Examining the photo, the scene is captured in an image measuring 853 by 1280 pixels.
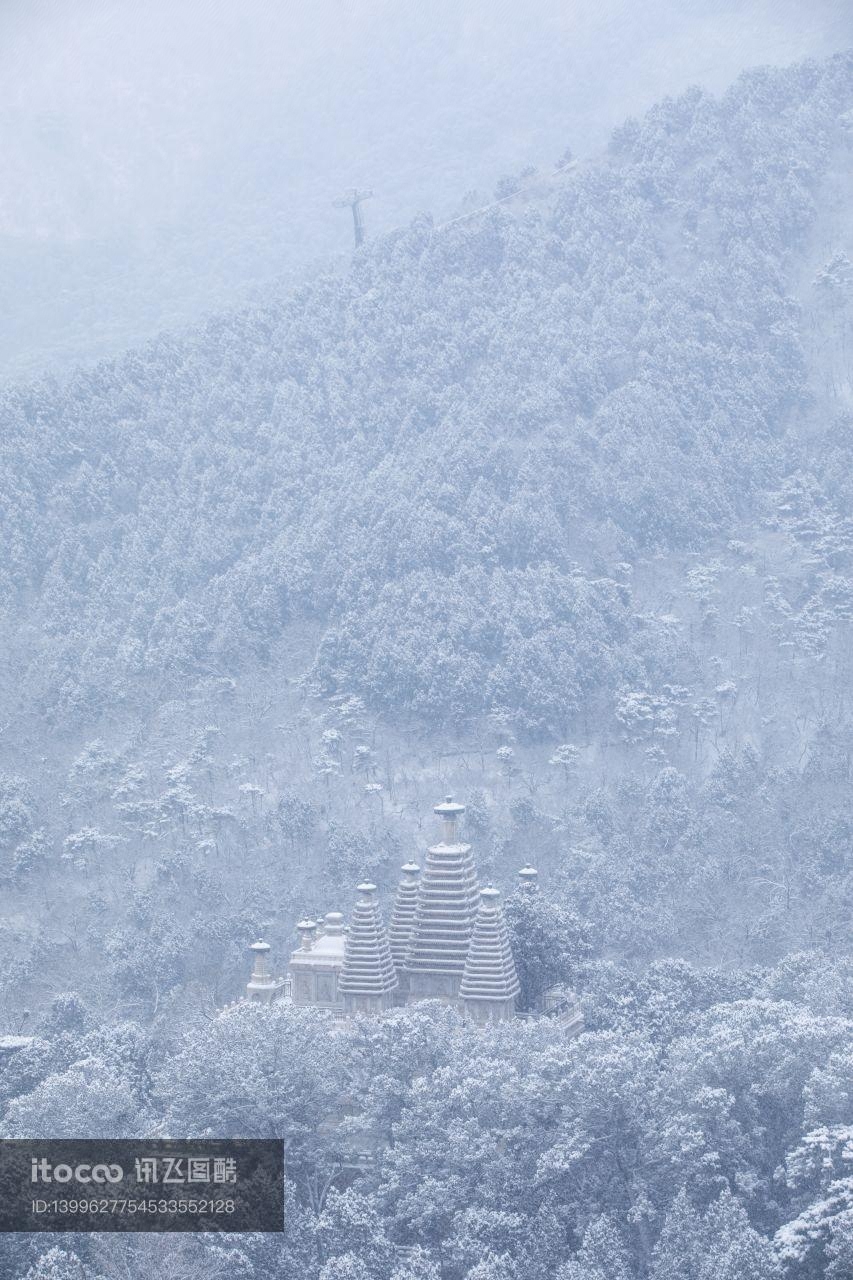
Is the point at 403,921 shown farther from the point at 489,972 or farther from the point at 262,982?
the point at 489,972

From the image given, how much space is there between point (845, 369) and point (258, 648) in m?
31.9

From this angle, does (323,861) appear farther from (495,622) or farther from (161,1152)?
(161,1152)

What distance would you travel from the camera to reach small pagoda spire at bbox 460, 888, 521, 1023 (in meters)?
51.5

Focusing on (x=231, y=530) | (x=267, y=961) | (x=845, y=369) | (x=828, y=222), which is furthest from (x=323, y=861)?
(x=828, y=222)

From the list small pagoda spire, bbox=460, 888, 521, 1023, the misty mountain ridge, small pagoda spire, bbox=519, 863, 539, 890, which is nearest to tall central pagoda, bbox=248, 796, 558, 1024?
small pagoda spire, bbox=460, 888, 521, 1023

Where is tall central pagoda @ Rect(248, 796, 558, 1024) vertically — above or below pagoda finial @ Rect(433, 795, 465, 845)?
below

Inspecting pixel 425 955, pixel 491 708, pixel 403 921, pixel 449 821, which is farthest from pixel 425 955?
pixel 491 708

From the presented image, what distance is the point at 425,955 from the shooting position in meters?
53.8

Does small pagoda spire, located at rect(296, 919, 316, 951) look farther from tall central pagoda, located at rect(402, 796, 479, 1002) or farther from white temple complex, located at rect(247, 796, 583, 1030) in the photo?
tall central pagoda, located at rect(402, 796, 479, 1002)

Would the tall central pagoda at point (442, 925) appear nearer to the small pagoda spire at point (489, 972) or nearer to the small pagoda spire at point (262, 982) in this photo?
the small pagoda spire at point (489, 972)

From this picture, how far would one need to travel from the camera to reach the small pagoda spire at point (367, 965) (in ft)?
173

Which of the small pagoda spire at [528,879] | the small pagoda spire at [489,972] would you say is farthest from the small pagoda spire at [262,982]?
the small pagoda spire at [528,879]

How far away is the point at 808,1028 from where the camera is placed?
4588 centimetres

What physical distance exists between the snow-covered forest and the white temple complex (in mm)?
1594
